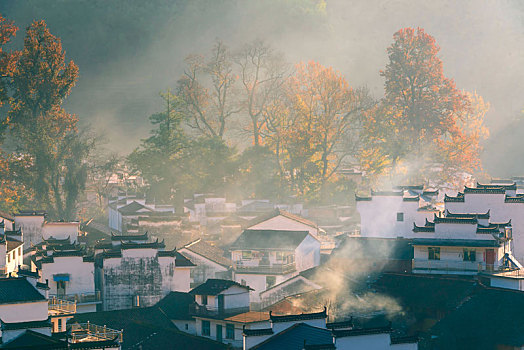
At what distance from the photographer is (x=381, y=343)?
124 ft

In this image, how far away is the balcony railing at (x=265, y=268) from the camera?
6762 centimetres

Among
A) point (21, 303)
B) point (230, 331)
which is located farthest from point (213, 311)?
point (21, 303)

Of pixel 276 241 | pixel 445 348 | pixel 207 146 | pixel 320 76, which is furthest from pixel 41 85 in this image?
pixel 445 348

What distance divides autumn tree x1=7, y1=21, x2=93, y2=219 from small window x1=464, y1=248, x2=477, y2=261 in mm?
43096

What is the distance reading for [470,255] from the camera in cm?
5562

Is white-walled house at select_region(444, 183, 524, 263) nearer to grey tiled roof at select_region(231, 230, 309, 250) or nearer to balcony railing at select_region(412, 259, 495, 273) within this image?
balcony railing at select_region(412, 259, 495, 273)

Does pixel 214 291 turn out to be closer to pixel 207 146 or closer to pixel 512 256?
pixel 512 256

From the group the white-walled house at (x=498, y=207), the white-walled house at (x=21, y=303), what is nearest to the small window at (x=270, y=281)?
the white-walled house at (x=498, y=207)

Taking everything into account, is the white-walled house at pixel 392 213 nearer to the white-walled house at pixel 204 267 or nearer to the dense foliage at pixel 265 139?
the white-walled house at pixel 204 267

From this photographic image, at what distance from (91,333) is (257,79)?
2441 inches

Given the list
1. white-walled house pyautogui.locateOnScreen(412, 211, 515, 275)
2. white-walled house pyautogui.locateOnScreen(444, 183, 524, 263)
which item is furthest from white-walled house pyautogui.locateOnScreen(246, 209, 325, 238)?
white-walled house pyautogui.locateOnScreen(412, 211, 515, 275)

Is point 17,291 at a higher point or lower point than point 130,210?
lower

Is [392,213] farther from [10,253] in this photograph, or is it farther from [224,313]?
[10,253]

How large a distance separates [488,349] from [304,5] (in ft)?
378
